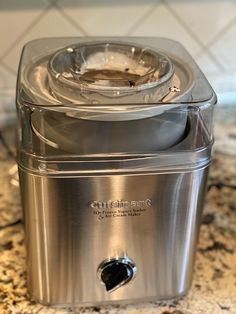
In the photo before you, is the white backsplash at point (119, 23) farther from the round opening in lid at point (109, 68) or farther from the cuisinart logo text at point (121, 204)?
the cuisinart logo text at point (121, 204)

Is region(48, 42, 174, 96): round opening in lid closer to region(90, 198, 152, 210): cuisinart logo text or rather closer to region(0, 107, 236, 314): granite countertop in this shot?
region(90, 198, 152, 210): cuisinart logo text

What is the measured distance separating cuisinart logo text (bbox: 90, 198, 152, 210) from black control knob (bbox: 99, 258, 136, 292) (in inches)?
3.1

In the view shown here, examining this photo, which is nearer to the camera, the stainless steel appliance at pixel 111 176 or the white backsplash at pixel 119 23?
the stainless steel appliance at pixel 111 176

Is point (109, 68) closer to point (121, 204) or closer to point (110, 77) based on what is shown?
point (110, 77)

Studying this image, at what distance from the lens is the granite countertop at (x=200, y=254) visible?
628 mm

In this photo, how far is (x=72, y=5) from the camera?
854 millimetres

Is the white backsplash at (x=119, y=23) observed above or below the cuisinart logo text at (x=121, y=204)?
above

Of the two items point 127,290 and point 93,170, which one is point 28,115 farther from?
point 127,290

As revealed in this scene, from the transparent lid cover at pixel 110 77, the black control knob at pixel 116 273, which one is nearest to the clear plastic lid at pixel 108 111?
the transparent lid cover at pixel 110 77

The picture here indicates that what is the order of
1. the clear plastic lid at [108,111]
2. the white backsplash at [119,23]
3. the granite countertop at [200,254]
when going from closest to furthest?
the clear plastic lid at [108,111], the granite countertop at [200,254], the white backsplash at [119,23]

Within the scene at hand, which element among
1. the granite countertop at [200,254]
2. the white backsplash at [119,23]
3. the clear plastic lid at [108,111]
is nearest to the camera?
the clear plastic lid at [108,111]

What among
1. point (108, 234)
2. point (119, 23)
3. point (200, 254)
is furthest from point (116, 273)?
point (119, 23)

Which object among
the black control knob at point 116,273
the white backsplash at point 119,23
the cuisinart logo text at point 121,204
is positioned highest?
the white backsplash at point 119,23

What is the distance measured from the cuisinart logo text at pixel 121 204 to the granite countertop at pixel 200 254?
0.16 metres
